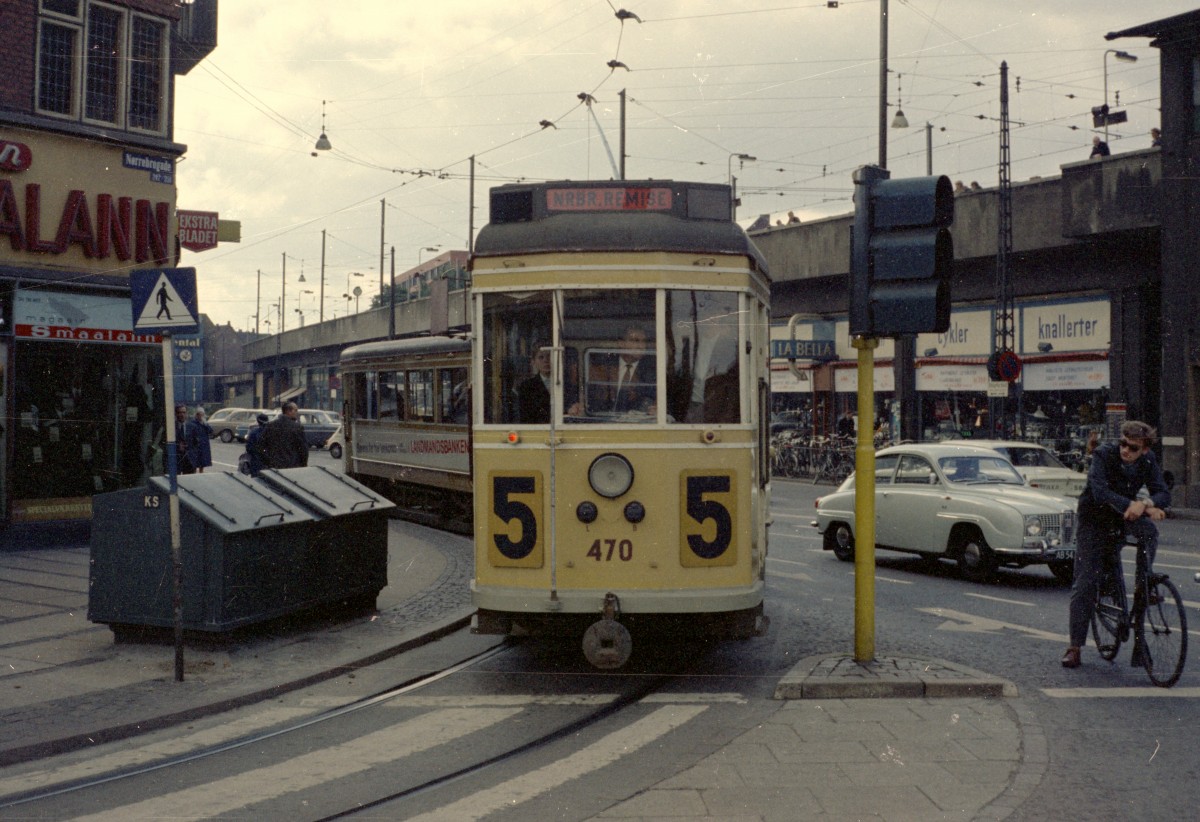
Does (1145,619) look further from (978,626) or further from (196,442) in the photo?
(196,442)

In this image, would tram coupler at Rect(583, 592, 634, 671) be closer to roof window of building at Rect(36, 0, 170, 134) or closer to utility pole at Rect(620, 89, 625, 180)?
roof window of building at Rect(36, 0, 170, 134)

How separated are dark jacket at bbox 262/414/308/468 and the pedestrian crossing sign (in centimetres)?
764

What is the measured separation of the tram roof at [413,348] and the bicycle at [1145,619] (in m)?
9.77

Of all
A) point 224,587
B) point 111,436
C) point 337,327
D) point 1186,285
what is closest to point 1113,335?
point 1186,285

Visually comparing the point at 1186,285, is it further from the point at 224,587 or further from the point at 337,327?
the point at 337,327

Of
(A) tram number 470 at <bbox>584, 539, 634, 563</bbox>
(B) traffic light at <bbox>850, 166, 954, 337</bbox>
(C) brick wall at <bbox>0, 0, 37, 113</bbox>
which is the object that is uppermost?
(C) brick wall at <bbox>0, 0, 37, 113</bbox>

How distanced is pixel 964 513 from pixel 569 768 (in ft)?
26.4

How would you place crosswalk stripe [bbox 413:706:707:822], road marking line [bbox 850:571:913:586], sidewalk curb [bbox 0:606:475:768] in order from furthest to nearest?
road marking line [bbox 850:571:913:586]
sidewalk curb [bbox 0:606:475:768]
crosswalk stripe [bbox 413:706:707:822]

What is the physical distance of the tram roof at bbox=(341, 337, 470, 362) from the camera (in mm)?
17516

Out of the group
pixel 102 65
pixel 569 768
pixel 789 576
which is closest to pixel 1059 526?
pixel 789 576

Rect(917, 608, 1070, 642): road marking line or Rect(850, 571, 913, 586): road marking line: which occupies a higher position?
Rect(917, 608, 1070, 642): road marking line

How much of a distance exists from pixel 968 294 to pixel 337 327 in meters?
36.2

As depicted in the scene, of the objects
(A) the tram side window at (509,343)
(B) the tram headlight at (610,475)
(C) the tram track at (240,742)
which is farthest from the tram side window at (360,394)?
(B) the tram headlight at (610,475)

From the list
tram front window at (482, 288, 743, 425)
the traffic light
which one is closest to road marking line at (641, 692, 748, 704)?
tram front window at (482, 288, 743, 425)
